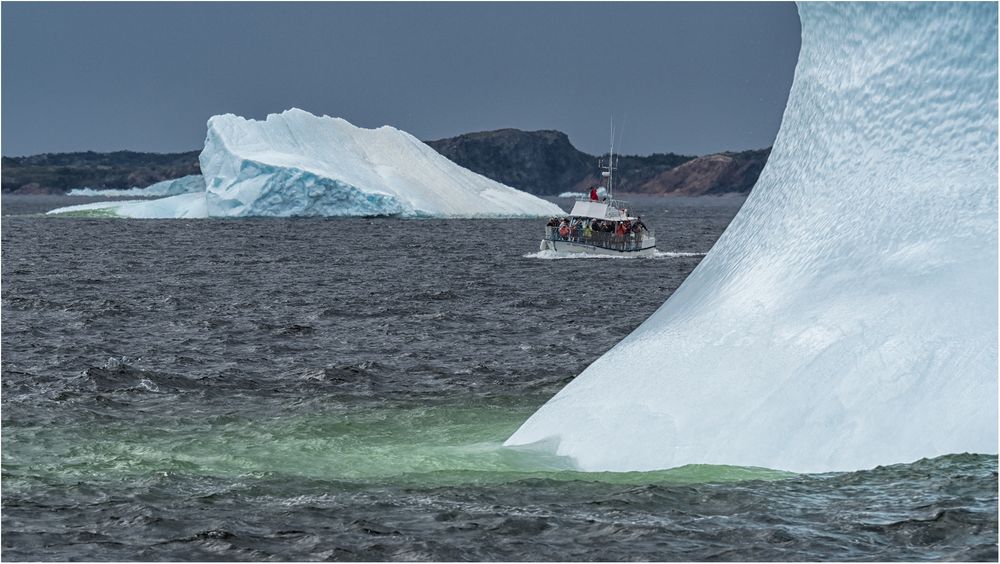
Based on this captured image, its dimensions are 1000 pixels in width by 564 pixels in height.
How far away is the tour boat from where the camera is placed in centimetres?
6125

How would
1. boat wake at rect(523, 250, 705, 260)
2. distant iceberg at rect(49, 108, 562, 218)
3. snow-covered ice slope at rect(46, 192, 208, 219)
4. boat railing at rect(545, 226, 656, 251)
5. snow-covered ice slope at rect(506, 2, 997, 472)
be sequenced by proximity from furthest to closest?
snow-covered ice slope at rect(46, 192, 208, 219) → distant iceberg at rect(49, 108, 562, 218) → boat railing at rect(545, 226, 656, 251) → boat wake at rect(523, 250, 705, 260) → snow-covered ice slope at rect(506, 2, 997, 472)

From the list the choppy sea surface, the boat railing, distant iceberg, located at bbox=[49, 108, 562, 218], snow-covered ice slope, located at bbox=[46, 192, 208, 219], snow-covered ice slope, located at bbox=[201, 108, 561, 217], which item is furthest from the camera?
snow-covered ice slope, located at bbox=[46, 192, 208, 219]

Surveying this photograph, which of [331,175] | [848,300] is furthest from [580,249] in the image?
[848,300]

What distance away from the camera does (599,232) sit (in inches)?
2450

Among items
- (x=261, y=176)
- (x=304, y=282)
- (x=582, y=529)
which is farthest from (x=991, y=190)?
(x=261, y=176)

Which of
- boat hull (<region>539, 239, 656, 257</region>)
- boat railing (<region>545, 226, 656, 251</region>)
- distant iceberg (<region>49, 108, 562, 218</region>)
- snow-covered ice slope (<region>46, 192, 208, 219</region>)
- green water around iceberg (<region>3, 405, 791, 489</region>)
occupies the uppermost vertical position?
distant iceberg (<region>49, 108, 562, 218</region>)

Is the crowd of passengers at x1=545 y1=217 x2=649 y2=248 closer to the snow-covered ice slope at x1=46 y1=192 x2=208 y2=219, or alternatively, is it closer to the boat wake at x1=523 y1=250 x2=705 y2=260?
the boat wake at x1=523 y1=250 x2=705 y2=260

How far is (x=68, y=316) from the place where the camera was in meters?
32.6

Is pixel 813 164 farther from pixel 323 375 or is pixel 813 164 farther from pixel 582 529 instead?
pixel 323 375

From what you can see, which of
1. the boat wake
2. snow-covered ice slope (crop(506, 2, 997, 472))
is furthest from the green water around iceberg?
the boat wake

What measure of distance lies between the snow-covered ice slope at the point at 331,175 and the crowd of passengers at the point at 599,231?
30.6 m

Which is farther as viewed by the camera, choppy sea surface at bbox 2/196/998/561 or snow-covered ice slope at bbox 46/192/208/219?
snow-covered ice slope at bbox 46/192/208/219

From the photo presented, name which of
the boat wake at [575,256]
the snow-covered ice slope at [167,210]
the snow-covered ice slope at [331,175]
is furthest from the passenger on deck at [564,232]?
the snow-covered ice slope at [167,210]

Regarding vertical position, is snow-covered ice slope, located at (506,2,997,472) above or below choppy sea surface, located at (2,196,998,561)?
above
